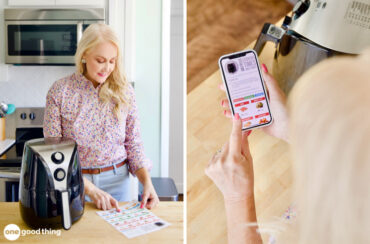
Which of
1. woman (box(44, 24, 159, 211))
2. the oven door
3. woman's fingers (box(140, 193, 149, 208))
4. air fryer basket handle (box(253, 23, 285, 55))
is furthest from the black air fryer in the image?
the oven door

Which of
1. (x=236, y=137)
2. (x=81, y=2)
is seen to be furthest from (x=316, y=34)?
(x=81, y=2)

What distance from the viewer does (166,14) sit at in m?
1.45

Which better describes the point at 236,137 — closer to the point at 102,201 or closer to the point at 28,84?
the point at 102,201

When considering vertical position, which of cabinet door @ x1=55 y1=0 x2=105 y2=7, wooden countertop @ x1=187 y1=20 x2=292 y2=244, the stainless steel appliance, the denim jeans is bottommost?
the denim jeans

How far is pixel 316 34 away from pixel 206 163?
16 centimetres

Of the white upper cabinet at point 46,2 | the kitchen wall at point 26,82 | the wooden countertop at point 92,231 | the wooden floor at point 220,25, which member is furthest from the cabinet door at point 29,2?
the wooden floor at point 220,25

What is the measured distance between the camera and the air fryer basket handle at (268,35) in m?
0.35

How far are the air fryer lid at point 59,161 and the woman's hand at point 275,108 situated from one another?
34 centimetres

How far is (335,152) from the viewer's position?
0.65 feet

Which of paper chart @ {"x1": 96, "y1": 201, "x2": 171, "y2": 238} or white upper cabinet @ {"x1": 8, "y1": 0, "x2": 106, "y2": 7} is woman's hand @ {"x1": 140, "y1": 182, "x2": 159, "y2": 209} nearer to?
paper chart @ {"x1": 96, "y1": 201, "x2": 171, "y2": 238}

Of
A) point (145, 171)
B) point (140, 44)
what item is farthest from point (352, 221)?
point (140, 44)

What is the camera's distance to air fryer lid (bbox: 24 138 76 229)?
583 millimetres

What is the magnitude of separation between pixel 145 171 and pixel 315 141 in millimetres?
728

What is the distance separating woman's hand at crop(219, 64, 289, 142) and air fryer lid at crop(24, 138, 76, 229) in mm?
336
